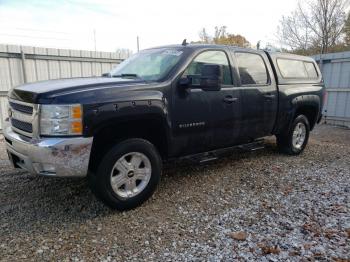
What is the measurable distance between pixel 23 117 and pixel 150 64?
188 cm

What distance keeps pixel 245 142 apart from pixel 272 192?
3.81ft

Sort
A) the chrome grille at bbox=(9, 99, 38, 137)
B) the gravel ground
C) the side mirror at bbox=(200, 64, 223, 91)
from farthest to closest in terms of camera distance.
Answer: the side mirror at bbox=(200, 64, 223, 91), the chrome grille at bbox=(9, 99, 38, 137), the gravel ground

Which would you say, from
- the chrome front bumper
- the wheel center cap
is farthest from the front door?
the chrome front bumper

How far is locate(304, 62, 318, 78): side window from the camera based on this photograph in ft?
21.0

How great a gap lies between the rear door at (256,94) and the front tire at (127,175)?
1.85 meters

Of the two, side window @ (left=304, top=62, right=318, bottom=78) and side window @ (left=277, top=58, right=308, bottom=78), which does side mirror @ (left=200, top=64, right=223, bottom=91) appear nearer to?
side window @ (left=277, top=58, right=308, bottom=78)

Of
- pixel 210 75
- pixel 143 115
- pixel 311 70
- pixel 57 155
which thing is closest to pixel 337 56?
pixel 311 70

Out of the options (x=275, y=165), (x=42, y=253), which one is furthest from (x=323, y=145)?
(x=42, y=253)

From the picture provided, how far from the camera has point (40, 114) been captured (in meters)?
3.13

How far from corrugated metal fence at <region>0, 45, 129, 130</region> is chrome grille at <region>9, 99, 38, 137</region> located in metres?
5.24

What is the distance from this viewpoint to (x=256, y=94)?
4.99 meters

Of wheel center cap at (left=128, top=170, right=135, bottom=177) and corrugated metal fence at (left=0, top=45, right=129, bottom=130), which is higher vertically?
corrugated metal fence at (left=0, top=45, right=129, bottom=130)

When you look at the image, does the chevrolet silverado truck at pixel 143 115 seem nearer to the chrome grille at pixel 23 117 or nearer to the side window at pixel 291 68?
the chrome grille at pixel 23 117

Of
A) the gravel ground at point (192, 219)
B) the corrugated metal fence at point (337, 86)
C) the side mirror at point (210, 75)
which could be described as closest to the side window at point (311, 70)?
the gravel ground at point (192, 219)
